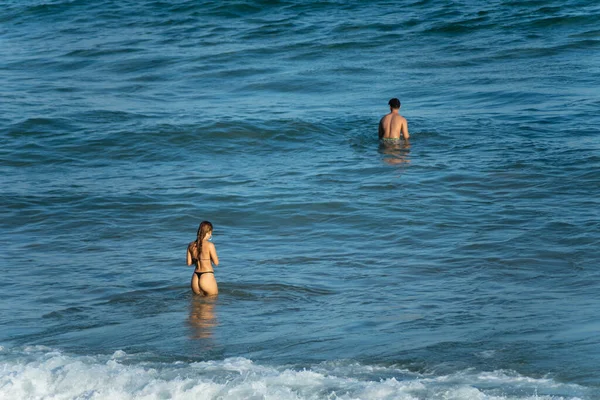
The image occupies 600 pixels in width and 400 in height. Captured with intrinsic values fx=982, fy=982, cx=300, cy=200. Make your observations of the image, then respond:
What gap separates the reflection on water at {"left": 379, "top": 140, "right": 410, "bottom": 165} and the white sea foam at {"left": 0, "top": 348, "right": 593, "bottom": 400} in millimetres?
7799

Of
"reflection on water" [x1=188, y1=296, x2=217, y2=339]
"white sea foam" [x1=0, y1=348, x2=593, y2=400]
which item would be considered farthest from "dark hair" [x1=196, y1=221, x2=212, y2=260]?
"white sea foam" [x1=0, y1=348, x2=593, y2=400]

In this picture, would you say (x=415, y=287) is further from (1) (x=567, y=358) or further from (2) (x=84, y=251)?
(2) (x=84, y=251)

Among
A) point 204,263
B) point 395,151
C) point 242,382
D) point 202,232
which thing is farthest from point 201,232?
point 395,151

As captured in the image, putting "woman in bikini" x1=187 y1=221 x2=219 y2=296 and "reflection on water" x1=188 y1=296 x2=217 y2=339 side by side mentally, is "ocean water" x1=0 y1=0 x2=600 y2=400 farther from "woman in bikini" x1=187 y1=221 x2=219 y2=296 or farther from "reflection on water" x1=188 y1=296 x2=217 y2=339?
"woman in bikini" x1=187 y1=221 x2=219 y2=296

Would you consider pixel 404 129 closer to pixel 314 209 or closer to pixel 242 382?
pixel 314 209

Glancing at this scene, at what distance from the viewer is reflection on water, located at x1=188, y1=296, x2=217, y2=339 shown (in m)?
9.13

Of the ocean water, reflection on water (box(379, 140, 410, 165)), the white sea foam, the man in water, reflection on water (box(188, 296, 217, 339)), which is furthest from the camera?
the man in water

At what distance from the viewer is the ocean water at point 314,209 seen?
8.25 m

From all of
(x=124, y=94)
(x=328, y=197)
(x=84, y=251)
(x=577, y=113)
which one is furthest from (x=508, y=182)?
(x=124, y=94)

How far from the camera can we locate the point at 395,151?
1609 centimetres

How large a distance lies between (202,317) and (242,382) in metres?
1.80

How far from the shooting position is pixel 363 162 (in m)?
15.7

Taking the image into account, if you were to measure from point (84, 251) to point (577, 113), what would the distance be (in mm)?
9437

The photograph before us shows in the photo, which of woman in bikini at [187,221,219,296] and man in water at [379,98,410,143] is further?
man in water at [379,98,410,143]
